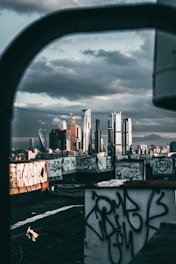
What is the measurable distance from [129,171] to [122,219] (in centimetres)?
2578

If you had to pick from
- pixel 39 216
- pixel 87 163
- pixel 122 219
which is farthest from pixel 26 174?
pixel 87 163

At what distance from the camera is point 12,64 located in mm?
3426

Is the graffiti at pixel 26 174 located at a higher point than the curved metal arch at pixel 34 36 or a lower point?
lower

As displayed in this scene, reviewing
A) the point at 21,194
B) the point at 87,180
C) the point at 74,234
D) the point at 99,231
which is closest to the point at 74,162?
the point at 87,180

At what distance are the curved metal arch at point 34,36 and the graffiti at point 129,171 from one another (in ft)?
117

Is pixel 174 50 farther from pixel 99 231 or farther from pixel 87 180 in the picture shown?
pixel 87 180

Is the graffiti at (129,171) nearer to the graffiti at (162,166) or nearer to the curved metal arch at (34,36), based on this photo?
the graffiti at (162,166)

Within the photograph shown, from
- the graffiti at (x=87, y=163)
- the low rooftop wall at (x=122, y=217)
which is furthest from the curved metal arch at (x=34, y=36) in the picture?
the graffiti at (x=87, y=163)

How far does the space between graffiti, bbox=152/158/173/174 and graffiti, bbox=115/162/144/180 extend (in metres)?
12.9

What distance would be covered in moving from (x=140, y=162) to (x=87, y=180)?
17.1 metres

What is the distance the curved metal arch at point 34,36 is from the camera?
3379mm

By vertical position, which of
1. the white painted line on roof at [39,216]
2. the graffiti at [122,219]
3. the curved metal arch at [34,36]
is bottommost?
the white painted line on roof at [39,216]

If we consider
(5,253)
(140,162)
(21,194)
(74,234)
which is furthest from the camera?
(140,162)

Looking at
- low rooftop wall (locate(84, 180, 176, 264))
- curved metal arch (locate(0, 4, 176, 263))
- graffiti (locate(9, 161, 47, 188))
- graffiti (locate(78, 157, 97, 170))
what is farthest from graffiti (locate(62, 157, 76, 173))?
curved metal arch (locate(0, 4, 176, 263))
